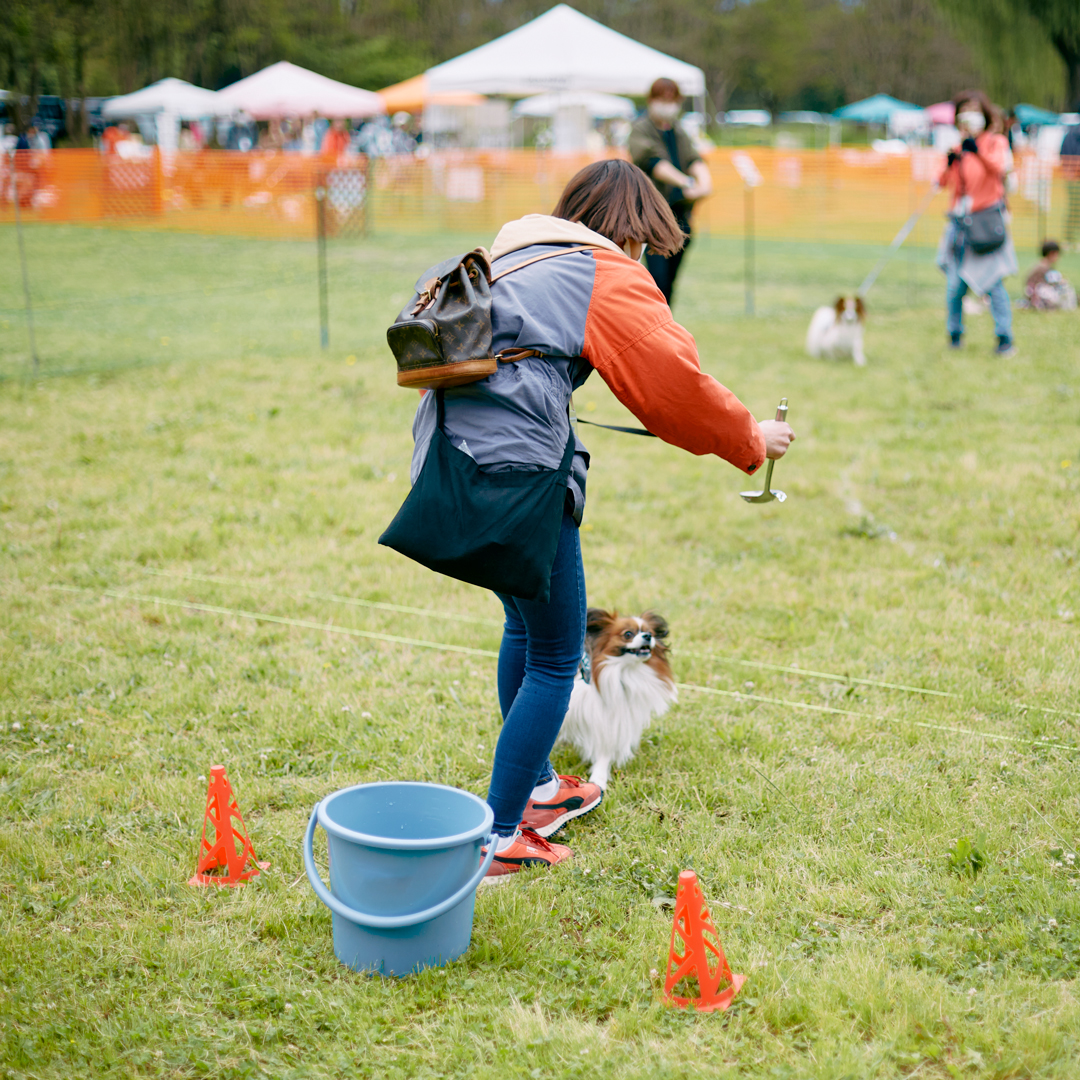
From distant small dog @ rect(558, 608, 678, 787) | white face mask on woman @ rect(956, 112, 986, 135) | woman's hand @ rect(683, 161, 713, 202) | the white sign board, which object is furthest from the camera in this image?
the white sign board

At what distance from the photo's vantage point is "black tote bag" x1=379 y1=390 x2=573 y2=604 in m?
2.23

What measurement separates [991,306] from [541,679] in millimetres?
7948

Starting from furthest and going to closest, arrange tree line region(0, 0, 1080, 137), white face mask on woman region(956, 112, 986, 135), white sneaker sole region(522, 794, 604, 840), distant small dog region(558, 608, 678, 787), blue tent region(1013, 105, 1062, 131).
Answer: blue tent region(1013, 105, 1062, 131) → tree line region(0, 0, 1080, 137) → white face mask on woman region(956, 112, 986, 135) → distant small dog region(558, 608, 678, 787) → white sneaker sole region(522, 794, 604, 840)

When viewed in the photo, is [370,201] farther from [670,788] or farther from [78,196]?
[670,788]

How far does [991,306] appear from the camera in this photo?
29.9ft

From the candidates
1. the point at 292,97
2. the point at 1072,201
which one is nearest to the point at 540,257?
the point at 1072,201

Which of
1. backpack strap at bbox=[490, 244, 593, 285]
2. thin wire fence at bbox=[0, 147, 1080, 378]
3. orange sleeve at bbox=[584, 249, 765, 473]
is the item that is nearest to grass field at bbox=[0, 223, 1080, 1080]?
orange sleeve at bbox=[584, 249, 765, 473]

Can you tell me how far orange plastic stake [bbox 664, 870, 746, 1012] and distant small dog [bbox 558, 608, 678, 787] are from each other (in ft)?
3.17

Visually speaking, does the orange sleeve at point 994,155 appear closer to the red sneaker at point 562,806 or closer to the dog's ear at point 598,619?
the dog's ear at point 598,619

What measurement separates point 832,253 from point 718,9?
58405 millimetres

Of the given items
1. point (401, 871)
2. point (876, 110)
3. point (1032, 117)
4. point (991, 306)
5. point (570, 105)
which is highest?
point (876, 110)

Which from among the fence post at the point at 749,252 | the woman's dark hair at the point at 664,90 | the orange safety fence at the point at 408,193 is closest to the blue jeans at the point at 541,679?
the woman's dark hair at the point at 664,90

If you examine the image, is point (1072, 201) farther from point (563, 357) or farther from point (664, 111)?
point (563, 357)

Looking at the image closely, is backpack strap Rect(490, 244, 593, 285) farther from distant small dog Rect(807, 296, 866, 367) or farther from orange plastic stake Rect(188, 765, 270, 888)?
distant small dog Rect(807, 296, 866, 367)
